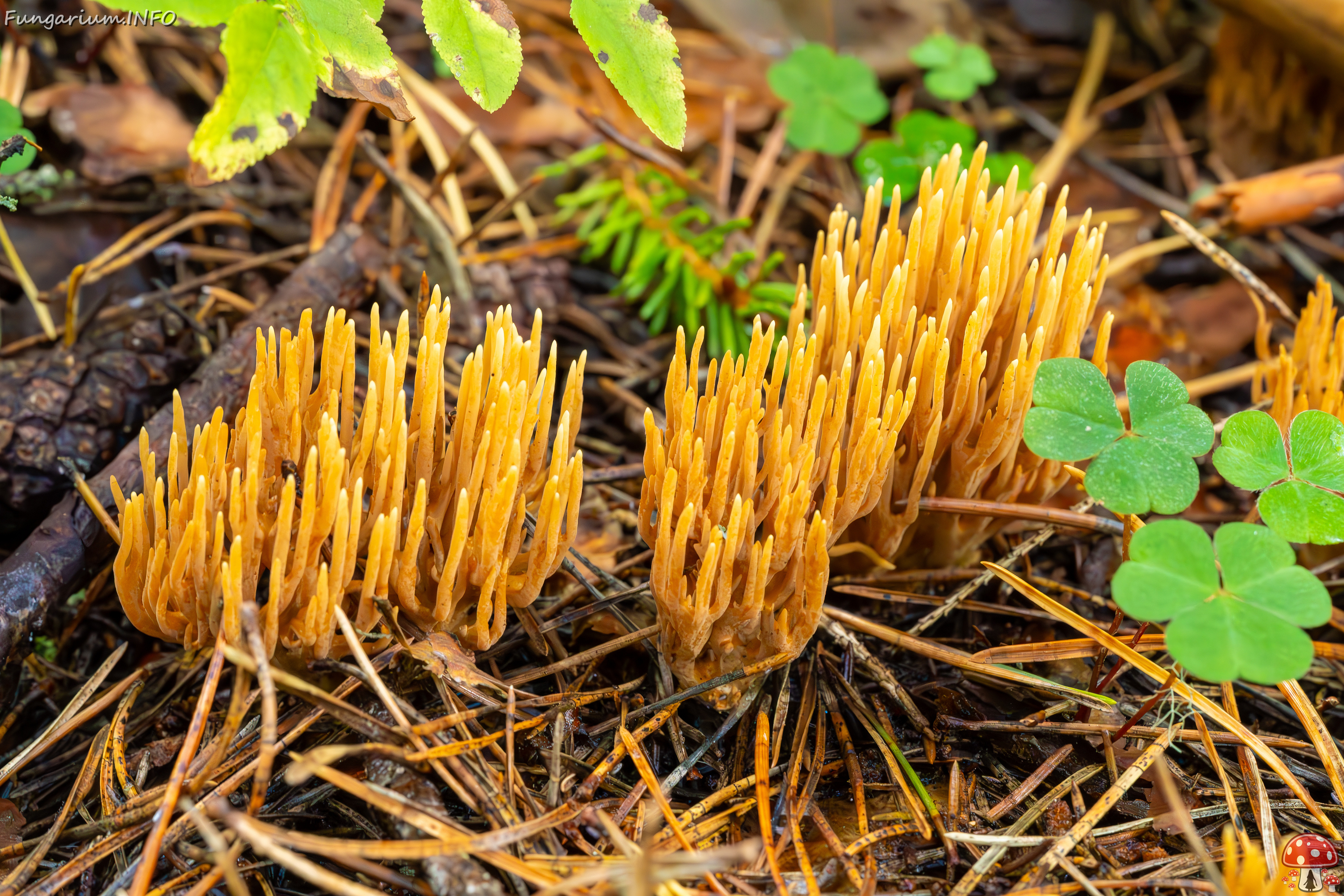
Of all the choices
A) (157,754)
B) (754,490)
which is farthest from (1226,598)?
(157,754)

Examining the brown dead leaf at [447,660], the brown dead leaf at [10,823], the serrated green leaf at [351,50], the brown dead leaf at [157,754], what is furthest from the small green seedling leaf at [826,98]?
the brown dead leaf at [10,823]

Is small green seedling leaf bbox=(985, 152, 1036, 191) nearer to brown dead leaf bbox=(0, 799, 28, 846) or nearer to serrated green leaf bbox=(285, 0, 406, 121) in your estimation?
serrated green leaf bbox=(285, 0, 406, 121)

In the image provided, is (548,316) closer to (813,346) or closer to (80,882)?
(813,346)

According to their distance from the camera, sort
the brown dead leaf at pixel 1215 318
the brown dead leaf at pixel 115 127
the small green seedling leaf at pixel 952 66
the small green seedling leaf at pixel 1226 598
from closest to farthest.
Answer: the small green seedling leaf at pixel 1226 598
the brown dead leaf at pixel 115 127
the brown dead leaf at pixel 1215 318
the small green seedling leaf at pixel 952 66

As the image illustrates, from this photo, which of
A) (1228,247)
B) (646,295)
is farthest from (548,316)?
(1228,247)

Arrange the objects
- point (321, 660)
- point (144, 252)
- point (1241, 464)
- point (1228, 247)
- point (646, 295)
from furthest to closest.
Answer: point (1228, 247)
point (646, 295)
point (144, 252)
point (1241, 464)
point (321, 660)

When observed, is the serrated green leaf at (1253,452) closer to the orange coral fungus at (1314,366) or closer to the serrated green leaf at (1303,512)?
the serrated green leaf at (1303,512)

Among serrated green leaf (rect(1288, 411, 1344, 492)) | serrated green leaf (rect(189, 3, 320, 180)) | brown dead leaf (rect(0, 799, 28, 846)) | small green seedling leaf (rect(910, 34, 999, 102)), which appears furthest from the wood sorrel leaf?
brown dead leaf (rect(0, 799, 28, 846))

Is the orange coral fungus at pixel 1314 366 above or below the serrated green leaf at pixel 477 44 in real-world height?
below
